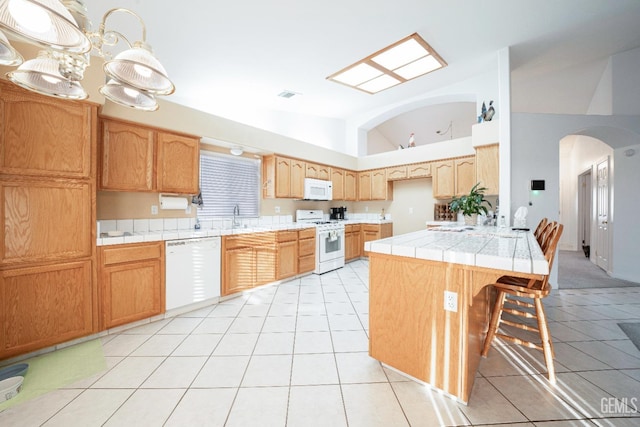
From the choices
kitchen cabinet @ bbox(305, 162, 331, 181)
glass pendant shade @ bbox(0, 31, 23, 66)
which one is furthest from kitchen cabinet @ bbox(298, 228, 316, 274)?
glass pendant shade @ bbox(0, 31, 23, 66)

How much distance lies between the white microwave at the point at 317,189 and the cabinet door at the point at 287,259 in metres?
1.12

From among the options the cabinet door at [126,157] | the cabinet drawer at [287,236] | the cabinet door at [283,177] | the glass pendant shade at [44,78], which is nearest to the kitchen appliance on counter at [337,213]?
the cabinet door at [283,177]

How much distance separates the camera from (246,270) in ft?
11.1

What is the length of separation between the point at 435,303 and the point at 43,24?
2.35m

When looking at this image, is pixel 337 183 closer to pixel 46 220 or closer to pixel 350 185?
pixel 350 185

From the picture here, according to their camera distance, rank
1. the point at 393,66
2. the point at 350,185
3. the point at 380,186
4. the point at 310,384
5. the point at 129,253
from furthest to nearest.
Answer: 1. the point at 350,185
2. the point at 380,186
3. the point at 393,66
4. the point at 129,253
5. the point at 310,384

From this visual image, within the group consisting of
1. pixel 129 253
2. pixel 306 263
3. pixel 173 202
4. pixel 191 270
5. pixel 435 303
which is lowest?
pixel 306 263

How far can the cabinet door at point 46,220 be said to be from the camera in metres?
1.86

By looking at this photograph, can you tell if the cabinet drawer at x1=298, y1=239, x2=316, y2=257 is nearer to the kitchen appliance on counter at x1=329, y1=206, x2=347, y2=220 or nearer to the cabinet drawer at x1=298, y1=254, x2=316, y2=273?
the cabinet drawer at x1=298, y1=254, x2=316, y2=273

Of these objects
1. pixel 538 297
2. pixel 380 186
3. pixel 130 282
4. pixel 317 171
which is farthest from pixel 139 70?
pixel 380 186

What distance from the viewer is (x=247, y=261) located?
134 inches

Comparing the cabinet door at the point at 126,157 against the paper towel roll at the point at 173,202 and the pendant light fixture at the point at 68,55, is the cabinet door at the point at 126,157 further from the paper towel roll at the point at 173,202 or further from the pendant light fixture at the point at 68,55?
the pendant light fixture at the point at 68,55

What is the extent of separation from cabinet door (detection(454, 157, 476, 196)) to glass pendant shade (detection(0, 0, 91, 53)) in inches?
197

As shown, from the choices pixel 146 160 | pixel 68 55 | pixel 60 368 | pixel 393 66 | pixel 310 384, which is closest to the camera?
pixel 68 55
